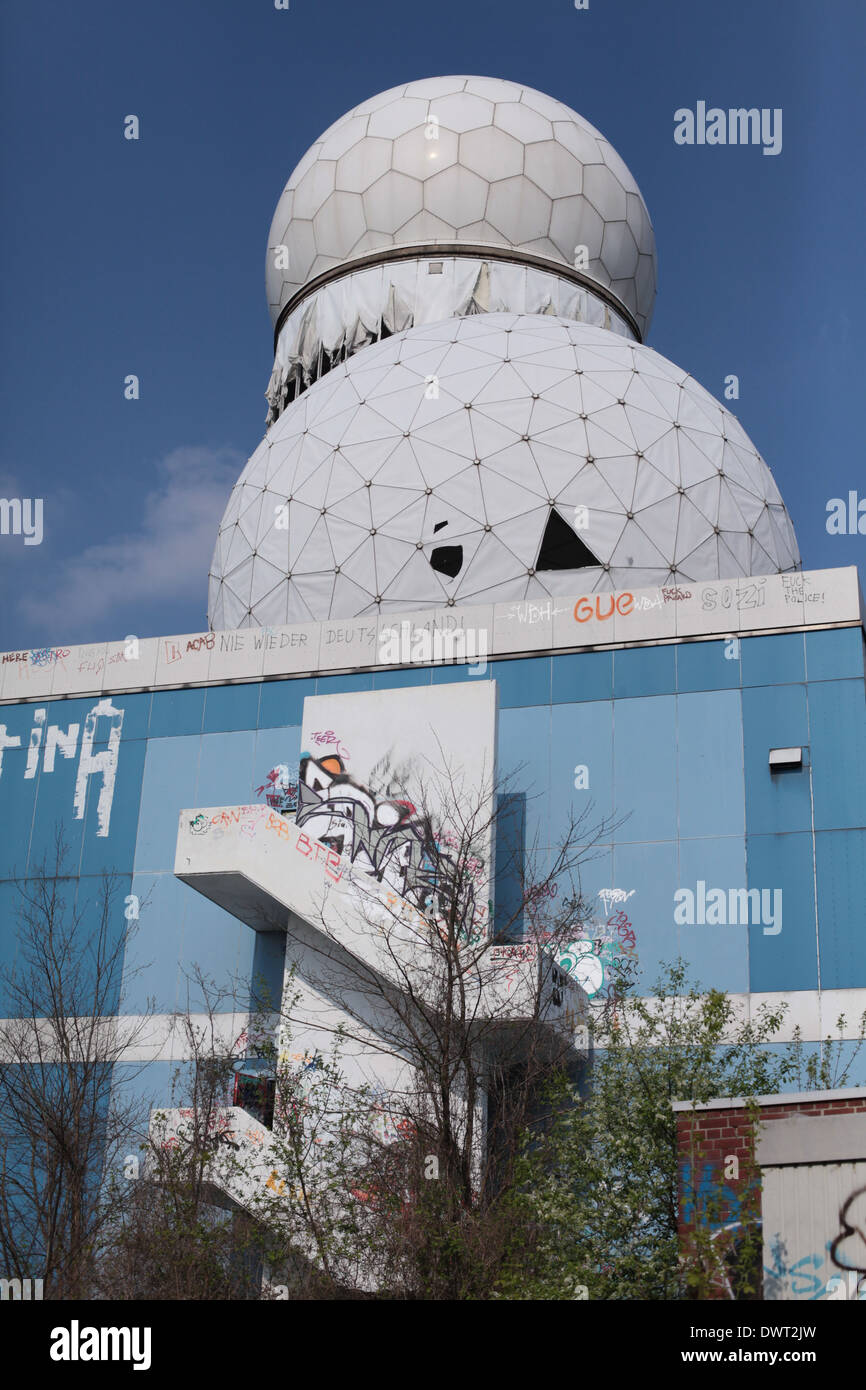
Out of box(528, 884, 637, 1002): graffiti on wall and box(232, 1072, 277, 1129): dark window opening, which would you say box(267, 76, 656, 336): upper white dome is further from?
box(232, 1072, 277, 1129): dark window opening

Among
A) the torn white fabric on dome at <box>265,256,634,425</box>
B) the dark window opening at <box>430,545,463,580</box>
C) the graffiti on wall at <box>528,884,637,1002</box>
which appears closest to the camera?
the graffiti on wall at <box>528,884,637,1002</box>

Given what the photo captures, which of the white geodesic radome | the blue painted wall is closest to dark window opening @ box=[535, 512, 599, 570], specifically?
the white geodesic radome

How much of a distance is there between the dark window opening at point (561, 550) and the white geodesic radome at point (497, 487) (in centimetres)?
3

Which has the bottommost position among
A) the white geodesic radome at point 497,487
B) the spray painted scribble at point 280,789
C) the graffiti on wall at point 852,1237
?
the graffiti on wall at point 852,1237

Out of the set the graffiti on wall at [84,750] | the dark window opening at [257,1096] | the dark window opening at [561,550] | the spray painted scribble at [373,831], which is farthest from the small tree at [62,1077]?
the dark window opening at [561,550]

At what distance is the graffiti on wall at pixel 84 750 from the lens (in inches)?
1069

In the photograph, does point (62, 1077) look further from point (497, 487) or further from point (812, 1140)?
point (497, 487)

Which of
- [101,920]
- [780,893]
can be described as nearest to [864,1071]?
[780,893]

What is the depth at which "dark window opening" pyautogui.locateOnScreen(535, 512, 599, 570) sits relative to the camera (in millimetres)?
28547

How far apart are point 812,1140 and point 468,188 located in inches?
1088

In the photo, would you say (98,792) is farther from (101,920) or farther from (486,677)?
(486,677)

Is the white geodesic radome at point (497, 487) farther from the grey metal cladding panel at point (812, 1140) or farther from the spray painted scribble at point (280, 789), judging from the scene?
the grey metal cladding panel at point (812, 1140)

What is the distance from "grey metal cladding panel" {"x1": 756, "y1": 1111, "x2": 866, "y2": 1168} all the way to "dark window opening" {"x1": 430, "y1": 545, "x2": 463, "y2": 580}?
1730 cm
